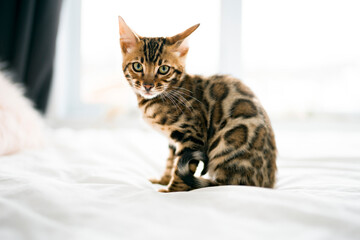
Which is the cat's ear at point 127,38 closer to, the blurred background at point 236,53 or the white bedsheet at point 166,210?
the white bedsheet at point 166,210

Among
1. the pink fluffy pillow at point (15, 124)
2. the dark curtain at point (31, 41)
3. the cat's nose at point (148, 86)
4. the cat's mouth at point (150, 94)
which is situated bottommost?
the pink fluffy pillow at point (15, 124)

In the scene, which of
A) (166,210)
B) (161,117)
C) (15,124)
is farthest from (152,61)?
(15,124)

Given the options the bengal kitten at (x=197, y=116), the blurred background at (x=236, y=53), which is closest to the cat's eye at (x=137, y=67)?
the bengal kitten at (x=197, y=116)

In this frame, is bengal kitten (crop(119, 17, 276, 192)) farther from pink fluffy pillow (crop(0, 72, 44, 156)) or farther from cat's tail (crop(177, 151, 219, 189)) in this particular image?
pink fluffy pillow (crop(0, 72, 44, 156))

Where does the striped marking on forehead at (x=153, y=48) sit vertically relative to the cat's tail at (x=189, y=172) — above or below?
above

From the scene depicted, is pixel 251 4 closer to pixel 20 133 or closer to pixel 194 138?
pixel 194 138

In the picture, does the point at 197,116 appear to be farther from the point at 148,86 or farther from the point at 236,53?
the point at 236,53

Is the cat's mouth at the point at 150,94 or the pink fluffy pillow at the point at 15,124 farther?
the pink fluffy pillow at the point at 15,124

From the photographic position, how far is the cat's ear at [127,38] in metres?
0.89

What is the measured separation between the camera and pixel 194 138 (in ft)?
2.70

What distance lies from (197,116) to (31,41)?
5.96 ft

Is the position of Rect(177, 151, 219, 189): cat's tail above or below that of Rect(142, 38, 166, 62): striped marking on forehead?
below

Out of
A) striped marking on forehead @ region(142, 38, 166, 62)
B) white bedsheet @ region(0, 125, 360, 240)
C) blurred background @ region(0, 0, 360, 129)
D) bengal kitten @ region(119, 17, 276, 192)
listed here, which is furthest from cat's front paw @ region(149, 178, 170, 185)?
blurred background @ region(0, 0, 360, 129)

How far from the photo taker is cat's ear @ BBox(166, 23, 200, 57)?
0.86 meters
